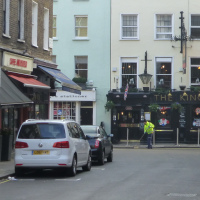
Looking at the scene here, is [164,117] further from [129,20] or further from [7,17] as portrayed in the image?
[7,17]

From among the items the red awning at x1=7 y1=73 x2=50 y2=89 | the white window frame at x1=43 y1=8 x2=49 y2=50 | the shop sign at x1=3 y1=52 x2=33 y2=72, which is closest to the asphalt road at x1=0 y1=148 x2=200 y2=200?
the red awning at x1=7 y1=73 x2=50 y2=89

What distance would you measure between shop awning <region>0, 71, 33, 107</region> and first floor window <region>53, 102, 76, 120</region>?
1987cm

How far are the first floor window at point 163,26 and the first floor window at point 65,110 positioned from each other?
308 inches

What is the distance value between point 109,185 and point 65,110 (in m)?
27.9

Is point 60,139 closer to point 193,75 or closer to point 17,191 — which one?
point 17,191

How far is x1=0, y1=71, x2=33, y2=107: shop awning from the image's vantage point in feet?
69.9

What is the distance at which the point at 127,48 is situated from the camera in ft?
143

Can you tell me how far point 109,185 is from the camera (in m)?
16.1

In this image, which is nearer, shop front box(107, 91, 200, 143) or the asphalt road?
the asphalt road

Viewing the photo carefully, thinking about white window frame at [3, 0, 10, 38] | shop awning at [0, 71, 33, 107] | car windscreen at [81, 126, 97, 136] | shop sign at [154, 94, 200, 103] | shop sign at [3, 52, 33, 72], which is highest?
white window frame at [3, 0, 10, 38]

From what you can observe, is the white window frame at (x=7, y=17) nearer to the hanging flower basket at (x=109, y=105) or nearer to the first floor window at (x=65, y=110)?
the hanging flower basket at (x=109, y=105)

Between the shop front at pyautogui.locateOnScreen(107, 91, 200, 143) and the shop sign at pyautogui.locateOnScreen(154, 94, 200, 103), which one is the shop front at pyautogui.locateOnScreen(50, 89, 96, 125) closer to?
the shop front at pyautogui.locateOnScreen(107, 91, 200, 143)

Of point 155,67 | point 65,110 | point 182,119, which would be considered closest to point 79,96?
point 65,110

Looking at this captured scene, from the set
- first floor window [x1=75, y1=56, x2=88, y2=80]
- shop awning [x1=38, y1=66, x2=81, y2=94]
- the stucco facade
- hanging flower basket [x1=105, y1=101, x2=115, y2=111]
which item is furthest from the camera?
first floor window [x1=75, y1=56, x2=88, y2=80]
